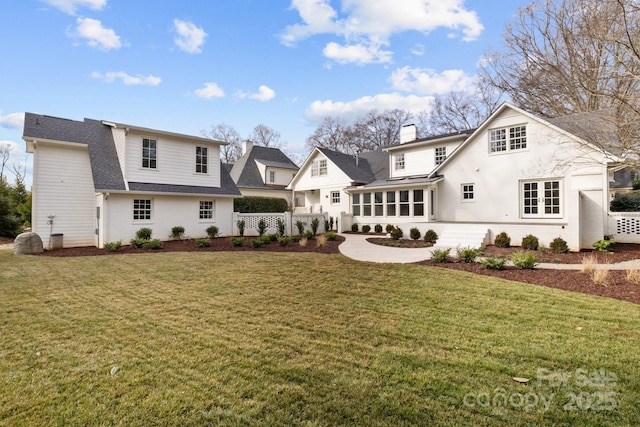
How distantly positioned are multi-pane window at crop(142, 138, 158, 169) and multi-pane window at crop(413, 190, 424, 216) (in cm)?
1369

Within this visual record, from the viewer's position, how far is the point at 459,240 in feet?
44.1

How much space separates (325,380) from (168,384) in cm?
148

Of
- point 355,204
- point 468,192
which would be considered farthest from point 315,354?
point 355,204

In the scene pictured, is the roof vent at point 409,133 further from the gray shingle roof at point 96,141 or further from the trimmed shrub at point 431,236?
the gray shingle roof at point 96,141

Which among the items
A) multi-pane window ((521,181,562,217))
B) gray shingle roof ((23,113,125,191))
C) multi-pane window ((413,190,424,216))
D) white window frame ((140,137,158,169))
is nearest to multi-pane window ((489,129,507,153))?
multi-pane window ((521,181,562,217))

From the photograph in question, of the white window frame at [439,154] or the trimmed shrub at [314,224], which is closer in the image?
the trimmed shrub at [314,224]

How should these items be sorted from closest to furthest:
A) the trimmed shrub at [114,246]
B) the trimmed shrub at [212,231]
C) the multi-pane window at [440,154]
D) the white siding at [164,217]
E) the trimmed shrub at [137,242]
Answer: the trimmed shrub at [114,246] < the trimmed shrub at [137,242] < the white siding at [164,217] < the trimmed shrub at [212,231] < the multi-pane window at [440,154]

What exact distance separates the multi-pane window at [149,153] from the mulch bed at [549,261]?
3.95 meters

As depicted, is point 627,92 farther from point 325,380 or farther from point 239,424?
point 239,424

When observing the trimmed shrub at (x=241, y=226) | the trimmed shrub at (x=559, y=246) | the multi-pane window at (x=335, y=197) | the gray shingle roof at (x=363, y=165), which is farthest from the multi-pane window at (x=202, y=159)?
the trimmed shrub at (x=559, y=246)

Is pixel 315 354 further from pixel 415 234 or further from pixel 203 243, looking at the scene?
pixel 415 234

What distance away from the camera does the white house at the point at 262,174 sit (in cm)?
2492

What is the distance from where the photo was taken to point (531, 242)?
39.0 feet

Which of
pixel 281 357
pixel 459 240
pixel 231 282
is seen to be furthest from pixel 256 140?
pixel 281 357
